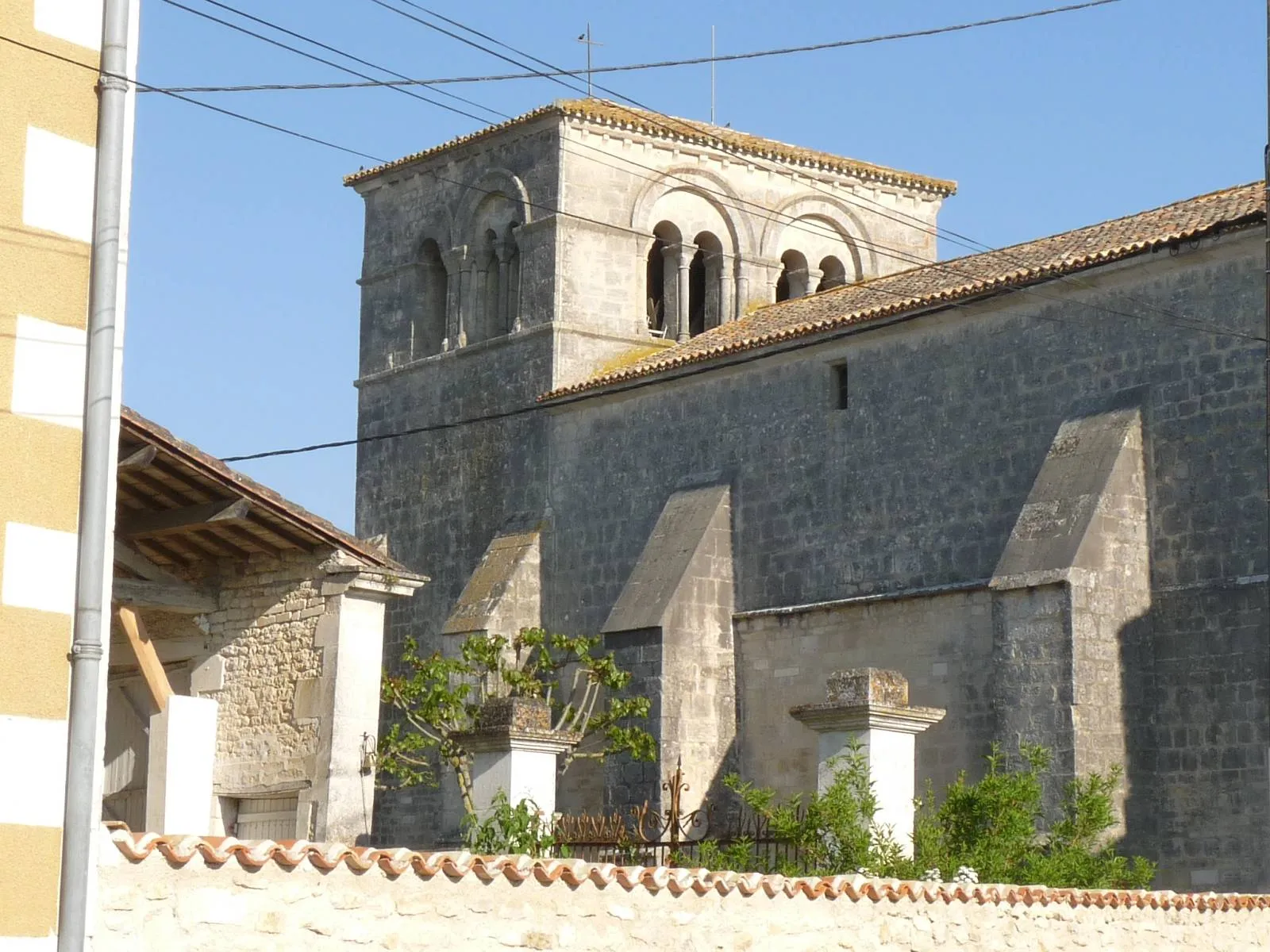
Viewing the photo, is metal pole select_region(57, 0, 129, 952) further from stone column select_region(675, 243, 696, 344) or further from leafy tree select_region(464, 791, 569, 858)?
stone column select_region(675, 243, 696, 344)

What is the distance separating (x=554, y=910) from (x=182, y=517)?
6808 millimetres

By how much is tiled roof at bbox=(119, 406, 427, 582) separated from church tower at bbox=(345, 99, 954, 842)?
9.20 metres

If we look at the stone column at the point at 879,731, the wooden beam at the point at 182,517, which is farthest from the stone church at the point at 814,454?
the wooden beam at the point at 182,517

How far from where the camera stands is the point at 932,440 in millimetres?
21172

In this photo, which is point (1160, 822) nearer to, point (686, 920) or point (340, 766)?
point (340, 766)

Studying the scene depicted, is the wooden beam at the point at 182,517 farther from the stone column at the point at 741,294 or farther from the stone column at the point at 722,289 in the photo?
the stone column at the point at 741,294

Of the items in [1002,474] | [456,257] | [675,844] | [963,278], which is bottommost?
[675,844]

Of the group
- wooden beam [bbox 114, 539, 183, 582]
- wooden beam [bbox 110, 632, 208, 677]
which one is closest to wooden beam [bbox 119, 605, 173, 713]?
wooden beam [bbox 114, 539, 183, 582]

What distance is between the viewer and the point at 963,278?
73.7 feet

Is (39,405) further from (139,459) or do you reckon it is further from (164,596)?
(164,596)

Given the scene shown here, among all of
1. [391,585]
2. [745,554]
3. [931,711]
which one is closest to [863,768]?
[931,711]

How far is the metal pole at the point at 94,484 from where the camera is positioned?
8.06 m

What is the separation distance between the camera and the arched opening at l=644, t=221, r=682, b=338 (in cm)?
2841

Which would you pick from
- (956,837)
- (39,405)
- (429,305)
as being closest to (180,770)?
(39,405)
